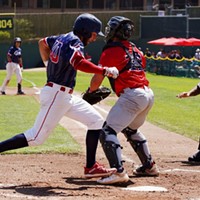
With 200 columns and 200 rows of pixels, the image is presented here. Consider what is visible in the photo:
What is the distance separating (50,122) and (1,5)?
4653 cm

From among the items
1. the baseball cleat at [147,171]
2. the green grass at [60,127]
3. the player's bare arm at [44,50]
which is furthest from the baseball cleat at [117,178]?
the green grass at [60,127]

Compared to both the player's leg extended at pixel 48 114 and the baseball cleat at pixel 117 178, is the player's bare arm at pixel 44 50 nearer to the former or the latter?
Answer: the player's leg extended at pixel 48 114

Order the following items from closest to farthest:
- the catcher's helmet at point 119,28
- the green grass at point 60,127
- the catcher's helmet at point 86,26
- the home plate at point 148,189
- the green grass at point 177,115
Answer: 1. the home plate at point 148,189
2. the catcher's helmet at point 86,26
3. the catcher's helmet at point 119,28
4. the green grass at point 60,127
5. the green grass at point 177,115

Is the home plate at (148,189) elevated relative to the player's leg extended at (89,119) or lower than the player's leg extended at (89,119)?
lower

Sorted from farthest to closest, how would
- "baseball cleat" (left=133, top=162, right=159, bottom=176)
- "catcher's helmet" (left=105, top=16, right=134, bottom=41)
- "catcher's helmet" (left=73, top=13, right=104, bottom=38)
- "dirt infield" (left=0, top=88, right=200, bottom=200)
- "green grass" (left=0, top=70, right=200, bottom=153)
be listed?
"green grass" (left=0, top=70, right=200, bottom=153) → "baseball cleat" (left=133, top=162, right=159, bottom=176) → "catcher's helmet" (left=105, top=16, right=134, bottom=41) → "catcher's helmet" (left=73, top=13, right=104, bottom=38) → "dirt infield" (left=0, top=88, right=200, bottom=200)

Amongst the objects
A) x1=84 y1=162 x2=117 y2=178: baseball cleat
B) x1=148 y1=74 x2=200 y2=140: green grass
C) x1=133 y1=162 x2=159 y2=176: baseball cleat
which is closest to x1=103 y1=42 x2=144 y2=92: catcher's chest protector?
x1=84 y1=162 x2=117 y2=178: baseball cleat

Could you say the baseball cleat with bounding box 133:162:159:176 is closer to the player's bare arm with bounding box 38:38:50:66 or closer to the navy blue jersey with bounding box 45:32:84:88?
the navy blue jersey with bounding box 45:32:84:88

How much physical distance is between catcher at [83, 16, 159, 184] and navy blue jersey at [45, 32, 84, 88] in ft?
1.07

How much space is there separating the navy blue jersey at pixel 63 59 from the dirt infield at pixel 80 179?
3.73 ft

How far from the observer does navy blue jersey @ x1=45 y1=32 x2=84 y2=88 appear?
6989 mm

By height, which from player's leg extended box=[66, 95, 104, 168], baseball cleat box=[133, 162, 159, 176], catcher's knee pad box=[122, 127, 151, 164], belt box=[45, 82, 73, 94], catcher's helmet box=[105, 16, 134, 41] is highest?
catcher's helmet box=[105, 16, 134, 41]

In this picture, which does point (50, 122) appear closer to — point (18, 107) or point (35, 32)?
point (18, 107)

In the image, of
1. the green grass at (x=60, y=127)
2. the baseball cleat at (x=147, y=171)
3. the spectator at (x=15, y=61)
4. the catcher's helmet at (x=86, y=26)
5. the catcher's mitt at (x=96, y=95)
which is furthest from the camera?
the spectator at (x=15, y=61)

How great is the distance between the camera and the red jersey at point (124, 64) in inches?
284
